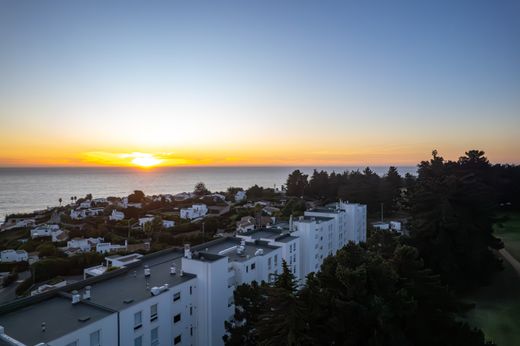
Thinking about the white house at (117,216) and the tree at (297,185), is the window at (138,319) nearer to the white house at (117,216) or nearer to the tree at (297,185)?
the white house at (117,216)

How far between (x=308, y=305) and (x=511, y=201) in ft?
212

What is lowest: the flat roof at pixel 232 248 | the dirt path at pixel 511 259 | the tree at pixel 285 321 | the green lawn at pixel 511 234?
the dirt path at pixel 511 259

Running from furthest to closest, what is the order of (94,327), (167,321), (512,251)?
(512,251), (167,321), (94,327)

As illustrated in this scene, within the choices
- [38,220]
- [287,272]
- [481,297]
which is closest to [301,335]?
[287,272]

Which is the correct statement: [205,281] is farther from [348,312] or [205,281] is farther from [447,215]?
[447,215]

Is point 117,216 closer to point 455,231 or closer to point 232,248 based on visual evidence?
point 232,248

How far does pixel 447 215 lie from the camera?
94.7 ft

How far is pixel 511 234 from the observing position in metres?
47.1

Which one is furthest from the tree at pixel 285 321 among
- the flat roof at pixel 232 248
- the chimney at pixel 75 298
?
the flat roof at pixel 232 248

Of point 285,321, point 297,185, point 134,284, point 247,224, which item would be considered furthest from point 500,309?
point 297,185

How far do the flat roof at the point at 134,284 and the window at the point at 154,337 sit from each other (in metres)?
1.83

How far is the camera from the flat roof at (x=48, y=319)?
13880 mm

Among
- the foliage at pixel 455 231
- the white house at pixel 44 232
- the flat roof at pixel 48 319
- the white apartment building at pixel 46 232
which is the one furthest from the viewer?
the white house at pixel 44 232

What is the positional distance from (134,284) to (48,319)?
17.2 ft
